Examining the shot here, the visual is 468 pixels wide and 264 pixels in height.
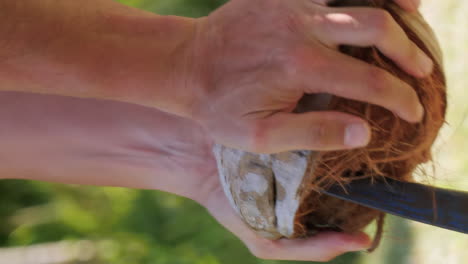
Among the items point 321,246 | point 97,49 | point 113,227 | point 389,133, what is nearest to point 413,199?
point 389,133

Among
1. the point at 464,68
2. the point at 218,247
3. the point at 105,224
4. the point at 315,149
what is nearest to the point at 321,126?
the point at 315,149

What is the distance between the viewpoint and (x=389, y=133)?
0.70 metres

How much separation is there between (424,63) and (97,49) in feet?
1.41

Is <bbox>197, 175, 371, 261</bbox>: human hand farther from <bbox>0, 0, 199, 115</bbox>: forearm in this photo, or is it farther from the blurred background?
the blurred background

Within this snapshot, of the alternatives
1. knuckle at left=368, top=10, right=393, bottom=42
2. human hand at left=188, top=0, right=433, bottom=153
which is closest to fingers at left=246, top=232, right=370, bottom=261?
human hand at left=188, top=0, right=433, bottom=153

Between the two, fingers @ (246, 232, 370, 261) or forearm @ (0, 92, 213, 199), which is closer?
fingers @ (246, 232, 370, 261)

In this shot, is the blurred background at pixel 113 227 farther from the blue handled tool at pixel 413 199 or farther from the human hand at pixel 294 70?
the human hand at pixel 294 70

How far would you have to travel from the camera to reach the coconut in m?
0.68

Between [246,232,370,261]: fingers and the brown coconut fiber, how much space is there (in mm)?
67

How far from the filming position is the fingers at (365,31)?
23.9 inches

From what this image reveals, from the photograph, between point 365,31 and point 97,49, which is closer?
point 365,31

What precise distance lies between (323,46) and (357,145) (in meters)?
0.12

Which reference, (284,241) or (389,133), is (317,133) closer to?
(389,133)

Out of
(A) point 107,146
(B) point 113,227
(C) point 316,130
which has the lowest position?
(B) point 113,227
